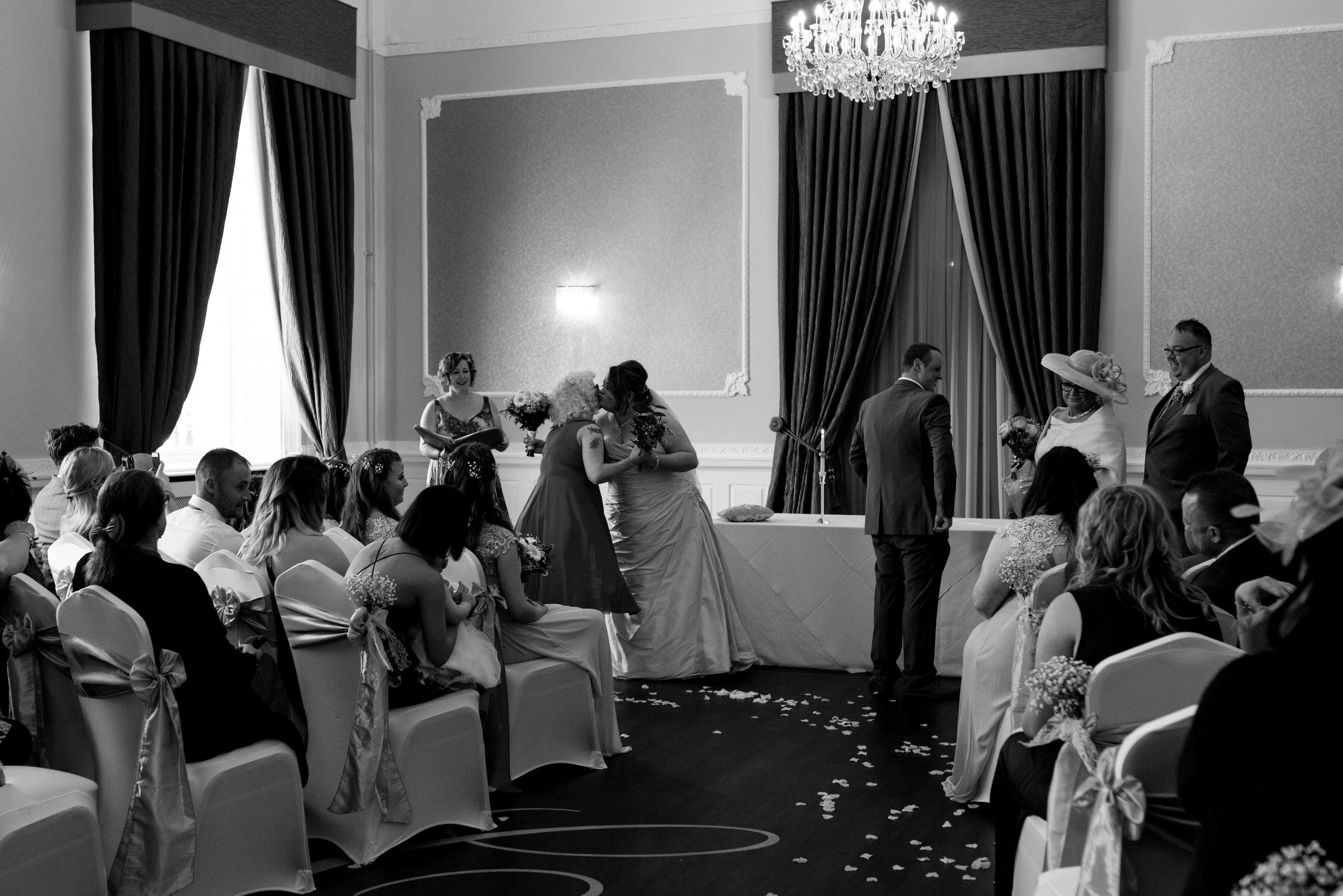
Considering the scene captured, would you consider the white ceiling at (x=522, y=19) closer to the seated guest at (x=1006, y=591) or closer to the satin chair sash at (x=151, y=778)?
the seated guest at (x=1006, y=591)

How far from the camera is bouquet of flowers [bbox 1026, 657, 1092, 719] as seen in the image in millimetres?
2633

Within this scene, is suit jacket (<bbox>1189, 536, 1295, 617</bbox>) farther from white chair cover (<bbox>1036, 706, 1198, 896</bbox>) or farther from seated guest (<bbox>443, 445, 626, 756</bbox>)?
seated guest (<bbox>443, 445, 626, 756</bbox>)

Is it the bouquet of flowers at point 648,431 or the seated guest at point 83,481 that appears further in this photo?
the bouquet of flowers at point 648,431

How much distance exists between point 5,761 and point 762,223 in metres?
6.42

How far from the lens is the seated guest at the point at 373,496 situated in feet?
16.1

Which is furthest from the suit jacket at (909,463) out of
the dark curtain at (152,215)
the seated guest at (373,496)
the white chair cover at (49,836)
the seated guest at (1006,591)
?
the dark curtain at (152,215)

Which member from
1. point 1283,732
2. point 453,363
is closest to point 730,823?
point 1283,732

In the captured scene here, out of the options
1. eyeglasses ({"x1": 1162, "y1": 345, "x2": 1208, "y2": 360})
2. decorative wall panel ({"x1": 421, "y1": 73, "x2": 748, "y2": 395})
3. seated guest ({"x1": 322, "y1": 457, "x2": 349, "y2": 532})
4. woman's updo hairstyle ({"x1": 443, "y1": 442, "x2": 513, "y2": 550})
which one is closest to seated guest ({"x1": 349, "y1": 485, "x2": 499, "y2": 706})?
woman's updo hairstyle ({"x1": 443, "y1": 442, "x2": 513, "y2": 550})

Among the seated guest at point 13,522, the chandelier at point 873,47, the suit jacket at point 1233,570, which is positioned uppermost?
the chandelier at point 873,47

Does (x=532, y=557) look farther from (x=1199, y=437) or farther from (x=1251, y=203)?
(x=1251, y=203)

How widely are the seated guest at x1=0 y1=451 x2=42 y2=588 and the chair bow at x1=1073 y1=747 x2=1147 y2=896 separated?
8.88ft

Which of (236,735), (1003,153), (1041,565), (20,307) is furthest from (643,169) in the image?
(236,735)

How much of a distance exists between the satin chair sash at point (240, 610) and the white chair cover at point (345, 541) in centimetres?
67

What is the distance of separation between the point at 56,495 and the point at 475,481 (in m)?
1.93
